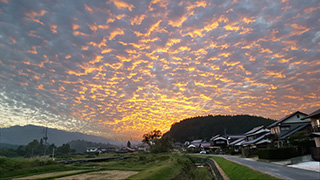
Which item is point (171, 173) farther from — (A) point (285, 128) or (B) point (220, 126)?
(B) point (220, 126)

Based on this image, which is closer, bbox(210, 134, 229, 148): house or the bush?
the bush

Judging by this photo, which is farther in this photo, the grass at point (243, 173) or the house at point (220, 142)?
the house at point (220, 142)

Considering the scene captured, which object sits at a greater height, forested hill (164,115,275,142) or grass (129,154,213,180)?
forested hill (164,115,275,142)

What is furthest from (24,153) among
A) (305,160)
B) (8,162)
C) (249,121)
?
(249,121)

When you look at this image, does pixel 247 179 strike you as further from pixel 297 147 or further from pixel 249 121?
pixel 249 121

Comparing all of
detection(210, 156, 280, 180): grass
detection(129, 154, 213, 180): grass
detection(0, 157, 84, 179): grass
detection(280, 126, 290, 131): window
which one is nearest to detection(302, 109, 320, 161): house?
detection(210, 156, 280, 180): grass

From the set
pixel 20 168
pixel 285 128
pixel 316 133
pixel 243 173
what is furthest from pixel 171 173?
pixel 285 128

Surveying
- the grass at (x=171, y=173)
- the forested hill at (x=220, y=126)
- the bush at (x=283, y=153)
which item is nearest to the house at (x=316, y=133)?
the bush at (x=283, y=153)

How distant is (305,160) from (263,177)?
16091mm

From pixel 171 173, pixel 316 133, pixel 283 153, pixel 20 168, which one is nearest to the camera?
pixel 171 173

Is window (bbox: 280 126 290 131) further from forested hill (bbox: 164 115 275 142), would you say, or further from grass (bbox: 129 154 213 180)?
forested hill (bbox: 164 115 275 142)

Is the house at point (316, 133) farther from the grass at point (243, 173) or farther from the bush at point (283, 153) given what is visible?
the grass at point (243, 173)

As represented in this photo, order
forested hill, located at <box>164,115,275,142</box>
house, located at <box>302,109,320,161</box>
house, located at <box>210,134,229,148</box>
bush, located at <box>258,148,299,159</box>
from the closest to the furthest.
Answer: house, located at <box>302,109,320,161</box> → bush, located at <box>258,148,299,159</box> → house, located at <box>210,134,229,148</box> → forested hill, located at <box>164,115,275,142</box>

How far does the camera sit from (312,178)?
54.5 ft
